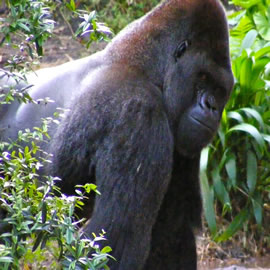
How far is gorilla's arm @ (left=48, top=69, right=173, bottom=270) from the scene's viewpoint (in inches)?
116

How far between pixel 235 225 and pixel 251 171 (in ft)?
1.24

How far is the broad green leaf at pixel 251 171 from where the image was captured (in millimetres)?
4605

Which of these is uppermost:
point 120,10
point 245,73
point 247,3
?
point 247,3

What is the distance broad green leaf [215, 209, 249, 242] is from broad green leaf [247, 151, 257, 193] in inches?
6.7

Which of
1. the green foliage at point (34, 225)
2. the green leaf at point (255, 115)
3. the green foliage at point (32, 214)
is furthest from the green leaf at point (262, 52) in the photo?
the green foliage at point (34, 225)

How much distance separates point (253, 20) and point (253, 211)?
5.50 ft

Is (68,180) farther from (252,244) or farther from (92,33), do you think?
(252,244)

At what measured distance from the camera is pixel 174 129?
3.22 m

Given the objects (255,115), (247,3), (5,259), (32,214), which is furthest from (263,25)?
(5,259)

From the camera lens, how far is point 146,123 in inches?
118

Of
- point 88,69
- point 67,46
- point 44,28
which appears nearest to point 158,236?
point 88,69

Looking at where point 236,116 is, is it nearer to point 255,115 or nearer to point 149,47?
point 255,115

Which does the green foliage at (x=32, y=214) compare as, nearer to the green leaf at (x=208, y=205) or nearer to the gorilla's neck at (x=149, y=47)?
the gorilla's neck at (x=149, y=47)

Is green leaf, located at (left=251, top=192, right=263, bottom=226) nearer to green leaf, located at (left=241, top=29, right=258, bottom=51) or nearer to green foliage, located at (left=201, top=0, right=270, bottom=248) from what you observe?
green foliage, located at (left=201, top=0, right=270, bottom=248)
